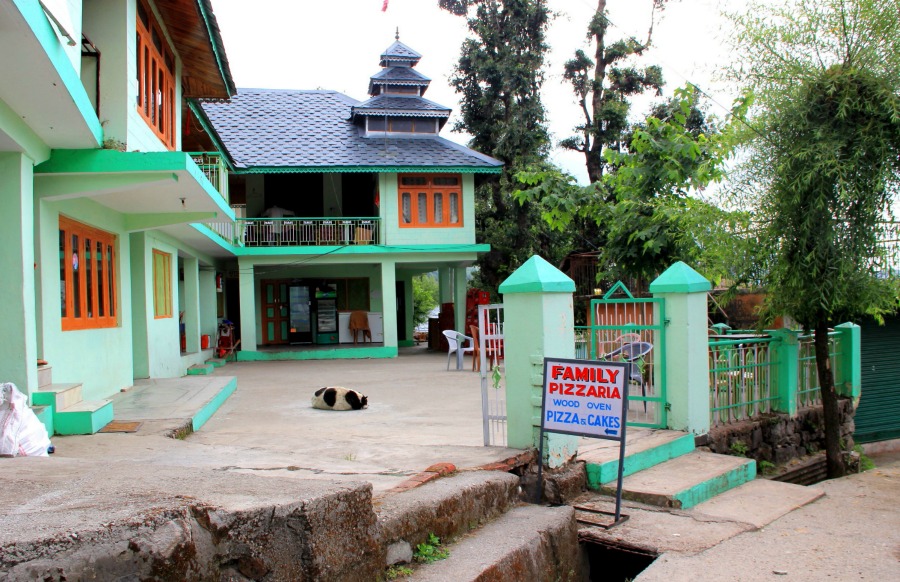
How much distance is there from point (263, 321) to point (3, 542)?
19924mm

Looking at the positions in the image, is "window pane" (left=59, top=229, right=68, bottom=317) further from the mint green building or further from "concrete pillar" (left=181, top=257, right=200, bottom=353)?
"concrete pillar" (left=181, top=257, right=200, bottom=353)

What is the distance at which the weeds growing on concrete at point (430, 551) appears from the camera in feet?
12.7

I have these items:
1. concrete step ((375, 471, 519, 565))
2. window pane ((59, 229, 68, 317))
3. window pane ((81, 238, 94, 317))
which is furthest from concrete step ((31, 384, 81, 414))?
concrete step ((375, 471, 519, 565))

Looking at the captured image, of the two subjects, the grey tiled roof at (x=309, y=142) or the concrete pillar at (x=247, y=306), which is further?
the grey tiled roof at (x=309, y=142)

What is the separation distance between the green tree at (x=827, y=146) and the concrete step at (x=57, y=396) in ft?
22.9

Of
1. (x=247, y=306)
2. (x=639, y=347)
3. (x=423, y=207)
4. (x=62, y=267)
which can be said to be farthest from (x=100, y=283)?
(x=423, y=207)

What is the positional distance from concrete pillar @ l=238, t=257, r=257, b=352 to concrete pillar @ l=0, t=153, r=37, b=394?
12638 mm

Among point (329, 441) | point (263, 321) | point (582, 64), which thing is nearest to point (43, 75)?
point (329, 441)

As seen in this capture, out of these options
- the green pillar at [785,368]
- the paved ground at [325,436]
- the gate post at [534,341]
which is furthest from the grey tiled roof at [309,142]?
the gate post at [534,341]

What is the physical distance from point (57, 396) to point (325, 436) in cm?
237

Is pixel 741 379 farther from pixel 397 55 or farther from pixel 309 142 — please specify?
pixel 397 55

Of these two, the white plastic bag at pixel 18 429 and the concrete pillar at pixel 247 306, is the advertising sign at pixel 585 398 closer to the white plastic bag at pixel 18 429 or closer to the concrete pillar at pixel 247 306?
the white plastic bag at pixel 18 429

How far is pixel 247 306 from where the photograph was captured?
Result: 18.8 metres

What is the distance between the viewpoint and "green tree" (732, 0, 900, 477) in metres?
6.96
